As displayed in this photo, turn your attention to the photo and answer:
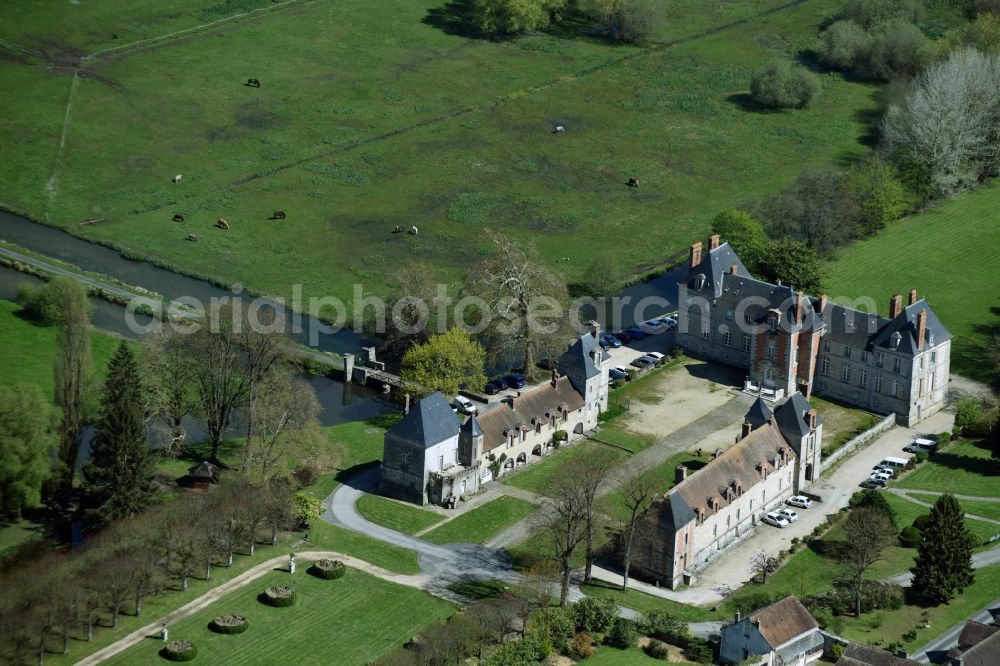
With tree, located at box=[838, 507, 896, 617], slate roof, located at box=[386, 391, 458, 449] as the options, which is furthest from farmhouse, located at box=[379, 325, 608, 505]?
tree, located at box=[838, 507, 896, 617]

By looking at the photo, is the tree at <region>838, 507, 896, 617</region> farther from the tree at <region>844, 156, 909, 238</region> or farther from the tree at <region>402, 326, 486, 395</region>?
the tree at <region>844, 156, 909, 238</region>

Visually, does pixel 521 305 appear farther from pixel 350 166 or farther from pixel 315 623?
pixel 350 166

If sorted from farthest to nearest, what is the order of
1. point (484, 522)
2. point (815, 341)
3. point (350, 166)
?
point (350, 166) → point (815, 341) → point (484, 522)

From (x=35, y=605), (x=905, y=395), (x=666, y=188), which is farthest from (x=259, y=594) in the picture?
(x=666, y=188)

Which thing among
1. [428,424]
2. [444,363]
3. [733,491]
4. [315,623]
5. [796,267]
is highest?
[796,267]

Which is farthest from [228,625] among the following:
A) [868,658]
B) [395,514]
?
[868,658]
